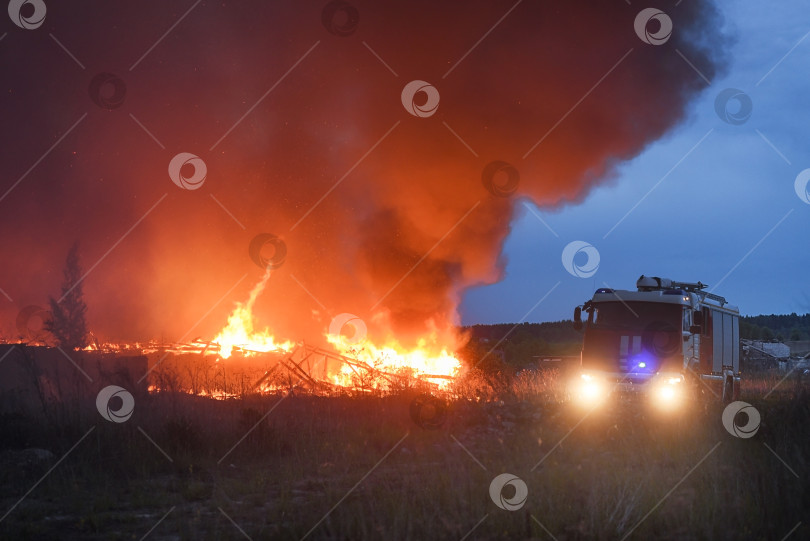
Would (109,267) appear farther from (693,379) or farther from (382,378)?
(693,379)

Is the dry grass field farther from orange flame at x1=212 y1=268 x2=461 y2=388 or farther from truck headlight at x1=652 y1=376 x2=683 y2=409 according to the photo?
orange flame at x1=212 y1=268 x2=461 y2=388

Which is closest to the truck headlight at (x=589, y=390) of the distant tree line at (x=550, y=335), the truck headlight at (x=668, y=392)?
the truck headlight at (x=668, y=392)

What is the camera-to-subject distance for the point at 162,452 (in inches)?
368

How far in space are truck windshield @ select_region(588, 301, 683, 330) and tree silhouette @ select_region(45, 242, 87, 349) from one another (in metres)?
28.5

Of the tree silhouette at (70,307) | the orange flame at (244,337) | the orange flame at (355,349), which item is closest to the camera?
the orange flame at (355,349)

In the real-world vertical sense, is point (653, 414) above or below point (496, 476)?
above

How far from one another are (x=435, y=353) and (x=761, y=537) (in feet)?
64.7

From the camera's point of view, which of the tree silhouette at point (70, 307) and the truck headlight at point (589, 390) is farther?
the tree silhouette at point (70, 307)

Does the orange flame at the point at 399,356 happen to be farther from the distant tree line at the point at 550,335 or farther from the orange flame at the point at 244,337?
the distant tree line at the point at 550,335

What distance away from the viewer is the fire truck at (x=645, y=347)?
14195 mm

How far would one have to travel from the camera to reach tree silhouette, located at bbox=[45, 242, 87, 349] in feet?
115

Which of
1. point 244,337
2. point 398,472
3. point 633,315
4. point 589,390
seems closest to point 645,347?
point 633,315

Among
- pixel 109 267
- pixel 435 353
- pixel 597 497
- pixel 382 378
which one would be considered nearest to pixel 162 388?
pixel 382 378

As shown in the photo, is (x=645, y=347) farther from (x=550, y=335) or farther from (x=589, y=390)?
(x=550, y=335)
